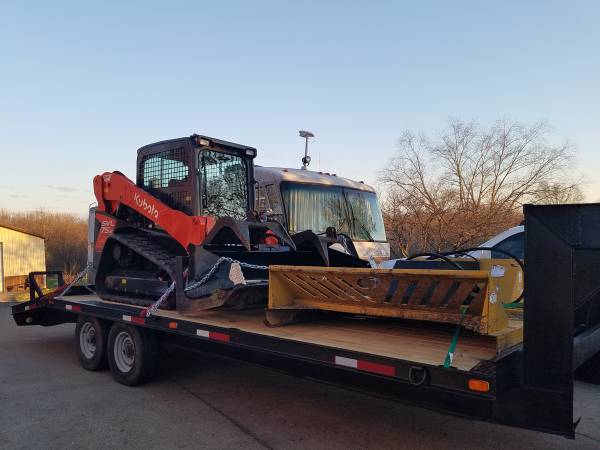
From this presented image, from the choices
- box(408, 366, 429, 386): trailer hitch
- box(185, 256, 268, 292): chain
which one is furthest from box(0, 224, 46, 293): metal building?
box(408, 366, 429, 386): trailer hitch

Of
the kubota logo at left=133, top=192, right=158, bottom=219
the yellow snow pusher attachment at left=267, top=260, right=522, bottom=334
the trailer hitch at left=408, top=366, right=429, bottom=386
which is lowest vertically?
the trailer hitch at left=408, top=366, right=429, bottom=386

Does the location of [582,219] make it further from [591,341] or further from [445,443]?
[445,443]

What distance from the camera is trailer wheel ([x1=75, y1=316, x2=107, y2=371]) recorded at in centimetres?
667

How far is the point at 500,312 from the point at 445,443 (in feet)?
4.87

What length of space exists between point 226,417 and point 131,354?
73.5 inches

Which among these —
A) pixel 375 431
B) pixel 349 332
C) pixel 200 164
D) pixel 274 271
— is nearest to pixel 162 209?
pixel 200 164

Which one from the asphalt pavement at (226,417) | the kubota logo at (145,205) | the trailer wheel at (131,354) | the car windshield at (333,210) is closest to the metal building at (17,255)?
the car windshield at (333,210)

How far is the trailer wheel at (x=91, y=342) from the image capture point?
21.9 feet

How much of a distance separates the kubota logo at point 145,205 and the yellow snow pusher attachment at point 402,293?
8.76 ft

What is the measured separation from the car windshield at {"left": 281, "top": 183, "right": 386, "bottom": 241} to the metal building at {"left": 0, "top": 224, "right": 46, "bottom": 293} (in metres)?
20.7

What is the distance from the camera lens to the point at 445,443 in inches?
167

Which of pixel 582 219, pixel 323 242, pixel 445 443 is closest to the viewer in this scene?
pixel 582 219

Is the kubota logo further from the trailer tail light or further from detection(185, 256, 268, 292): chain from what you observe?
the trailer tail light

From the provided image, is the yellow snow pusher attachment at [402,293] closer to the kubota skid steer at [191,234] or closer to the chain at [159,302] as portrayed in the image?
the kubota skid steer at [191,234]
